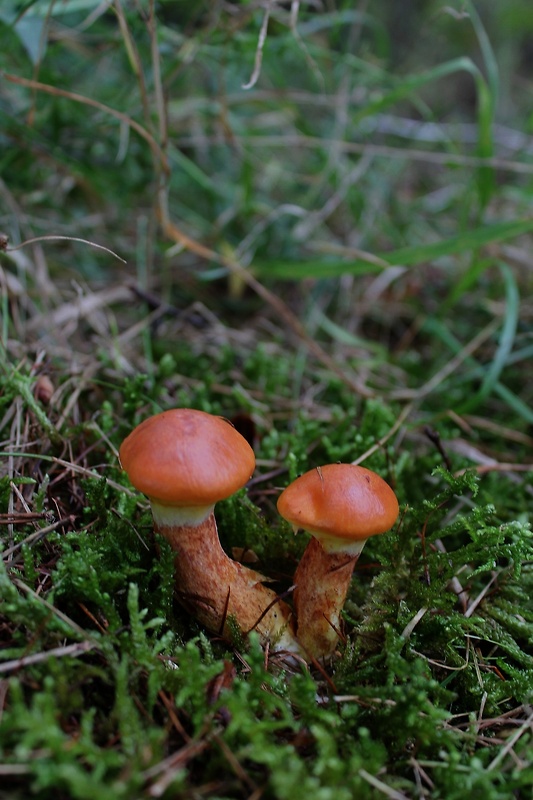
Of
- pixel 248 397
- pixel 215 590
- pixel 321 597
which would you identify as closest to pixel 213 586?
pixel 215 590

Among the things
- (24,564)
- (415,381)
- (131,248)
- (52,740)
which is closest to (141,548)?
(24,564)

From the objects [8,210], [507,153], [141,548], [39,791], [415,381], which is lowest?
[415,381]

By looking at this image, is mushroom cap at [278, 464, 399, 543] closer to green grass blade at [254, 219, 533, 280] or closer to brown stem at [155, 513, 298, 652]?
brown stem at [155, 513, 298, 652]

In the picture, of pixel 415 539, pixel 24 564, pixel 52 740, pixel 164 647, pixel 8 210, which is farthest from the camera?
pixel 8 210

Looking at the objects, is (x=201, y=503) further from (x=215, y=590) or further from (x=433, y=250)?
(x=433, y=250)

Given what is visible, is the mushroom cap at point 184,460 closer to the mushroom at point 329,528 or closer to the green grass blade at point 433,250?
the mushroom at point 329,528

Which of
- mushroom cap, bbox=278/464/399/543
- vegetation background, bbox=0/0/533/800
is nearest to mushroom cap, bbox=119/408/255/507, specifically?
mushroom cap, bbox=278/464/399/543

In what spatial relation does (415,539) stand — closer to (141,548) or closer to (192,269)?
(141,548)
